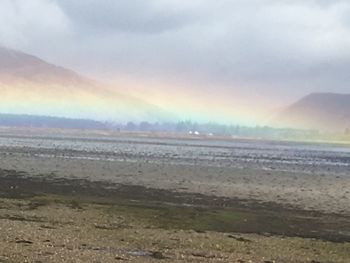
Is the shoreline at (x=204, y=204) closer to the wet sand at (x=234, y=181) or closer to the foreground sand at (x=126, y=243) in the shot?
the wet sand at (x=234, y=181)

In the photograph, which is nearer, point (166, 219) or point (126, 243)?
point (126, 243)

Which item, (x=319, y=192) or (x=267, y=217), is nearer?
(x=267, y=217)

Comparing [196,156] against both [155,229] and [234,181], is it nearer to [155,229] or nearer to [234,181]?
[234,181]

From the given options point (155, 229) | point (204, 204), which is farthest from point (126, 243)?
point (204, 204)

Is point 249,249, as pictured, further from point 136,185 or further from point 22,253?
point 136,185

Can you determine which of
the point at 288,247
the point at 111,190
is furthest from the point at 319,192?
the point at 288,247

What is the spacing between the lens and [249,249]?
21422 mm

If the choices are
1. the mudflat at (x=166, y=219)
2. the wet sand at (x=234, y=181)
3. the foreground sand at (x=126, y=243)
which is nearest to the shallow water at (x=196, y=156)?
the wet sand at (x=234, y=181)

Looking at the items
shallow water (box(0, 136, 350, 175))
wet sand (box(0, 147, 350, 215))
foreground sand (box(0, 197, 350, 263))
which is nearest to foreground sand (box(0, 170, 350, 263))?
foreground sand (box(0, 197, 350, 263))

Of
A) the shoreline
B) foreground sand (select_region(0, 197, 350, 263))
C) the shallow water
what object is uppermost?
the shallow water

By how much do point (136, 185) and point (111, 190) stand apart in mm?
4945

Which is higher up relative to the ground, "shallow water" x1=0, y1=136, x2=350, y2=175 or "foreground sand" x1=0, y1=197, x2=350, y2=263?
"shallow water" x1=0, y1=136, x2=350, y2=175

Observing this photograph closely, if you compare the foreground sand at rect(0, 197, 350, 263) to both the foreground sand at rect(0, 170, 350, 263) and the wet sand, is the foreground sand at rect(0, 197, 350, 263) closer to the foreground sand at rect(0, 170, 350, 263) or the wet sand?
the foreground sand at rect(0, 170, 350, 263)

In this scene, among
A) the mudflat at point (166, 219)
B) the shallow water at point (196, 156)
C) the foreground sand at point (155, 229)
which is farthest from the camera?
the shallow water at point (196, 156)
